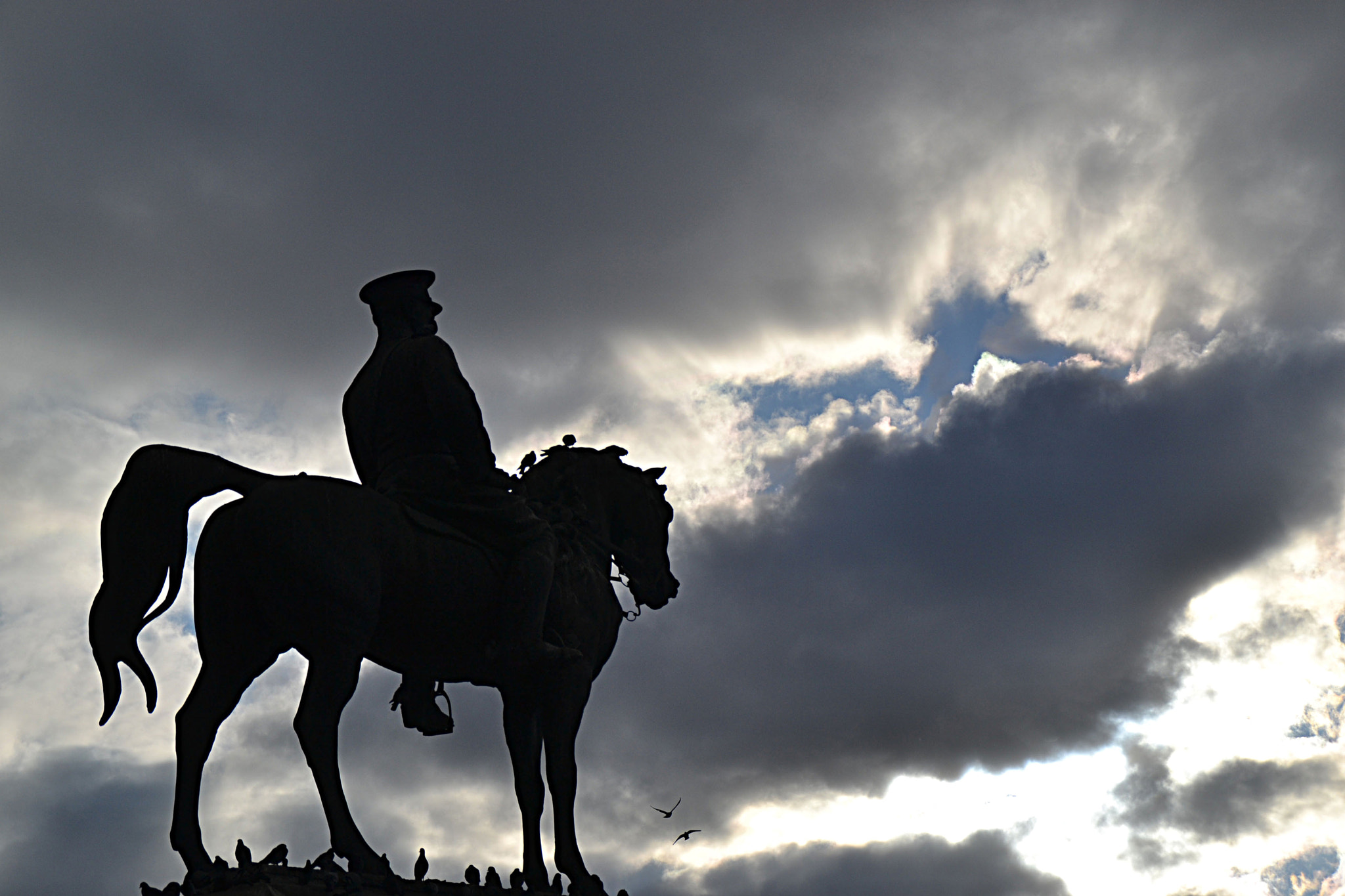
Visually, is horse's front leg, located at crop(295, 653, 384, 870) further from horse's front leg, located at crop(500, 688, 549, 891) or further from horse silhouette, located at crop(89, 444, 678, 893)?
horse's front leg, located at crop(500, 688, 549, 891)

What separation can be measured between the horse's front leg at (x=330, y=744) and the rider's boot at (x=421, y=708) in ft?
4.89


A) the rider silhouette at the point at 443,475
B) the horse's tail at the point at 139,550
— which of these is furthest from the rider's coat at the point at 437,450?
the horse's tail at the point at 139,550

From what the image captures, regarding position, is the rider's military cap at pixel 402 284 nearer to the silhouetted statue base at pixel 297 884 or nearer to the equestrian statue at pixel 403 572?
the equestrian statue at pixel 403 572

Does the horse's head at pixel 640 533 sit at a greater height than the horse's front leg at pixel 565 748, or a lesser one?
greater

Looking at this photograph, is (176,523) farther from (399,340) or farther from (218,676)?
(399,340)

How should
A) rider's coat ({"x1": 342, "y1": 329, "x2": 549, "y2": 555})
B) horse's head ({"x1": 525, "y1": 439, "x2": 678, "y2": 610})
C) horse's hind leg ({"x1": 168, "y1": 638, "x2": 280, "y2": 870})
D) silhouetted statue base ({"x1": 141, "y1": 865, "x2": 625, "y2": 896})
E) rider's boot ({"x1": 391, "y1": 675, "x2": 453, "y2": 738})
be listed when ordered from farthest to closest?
horse's head ({"x1": 525, "y1": 439, "x2": 678, "y2": 610}) → rider's boot ({"x1": 391, "y1": 675, "x2": 453, "y2": 738}) → rider's coat ({"x1": 342, "y1": 329, "x2": 549, "y2": 555}) → horse's hind leg ({"x1": 168, "y1": 638, "x2": 280, "y2": 870}) → silhouetted statue base ({"x1": 141, "y1": 865, "x2": 625, "y2": 896})

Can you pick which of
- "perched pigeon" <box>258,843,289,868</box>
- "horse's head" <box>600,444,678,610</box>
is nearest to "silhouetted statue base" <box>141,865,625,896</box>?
"perched pigeon" <box>258,843,289,868</box>

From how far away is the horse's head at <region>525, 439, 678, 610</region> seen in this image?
12.2m

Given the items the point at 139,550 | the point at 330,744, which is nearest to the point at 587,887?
the point at 330,744

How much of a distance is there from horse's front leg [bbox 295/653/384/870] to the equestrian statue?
12 mm

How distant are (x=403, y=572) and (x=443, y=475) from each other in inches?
38.5

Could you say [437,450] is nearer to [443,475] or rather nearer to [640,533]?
[443,475]

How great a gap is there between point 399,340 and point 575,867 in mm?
4479

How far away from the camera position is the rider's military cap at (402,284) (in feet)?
37.3
